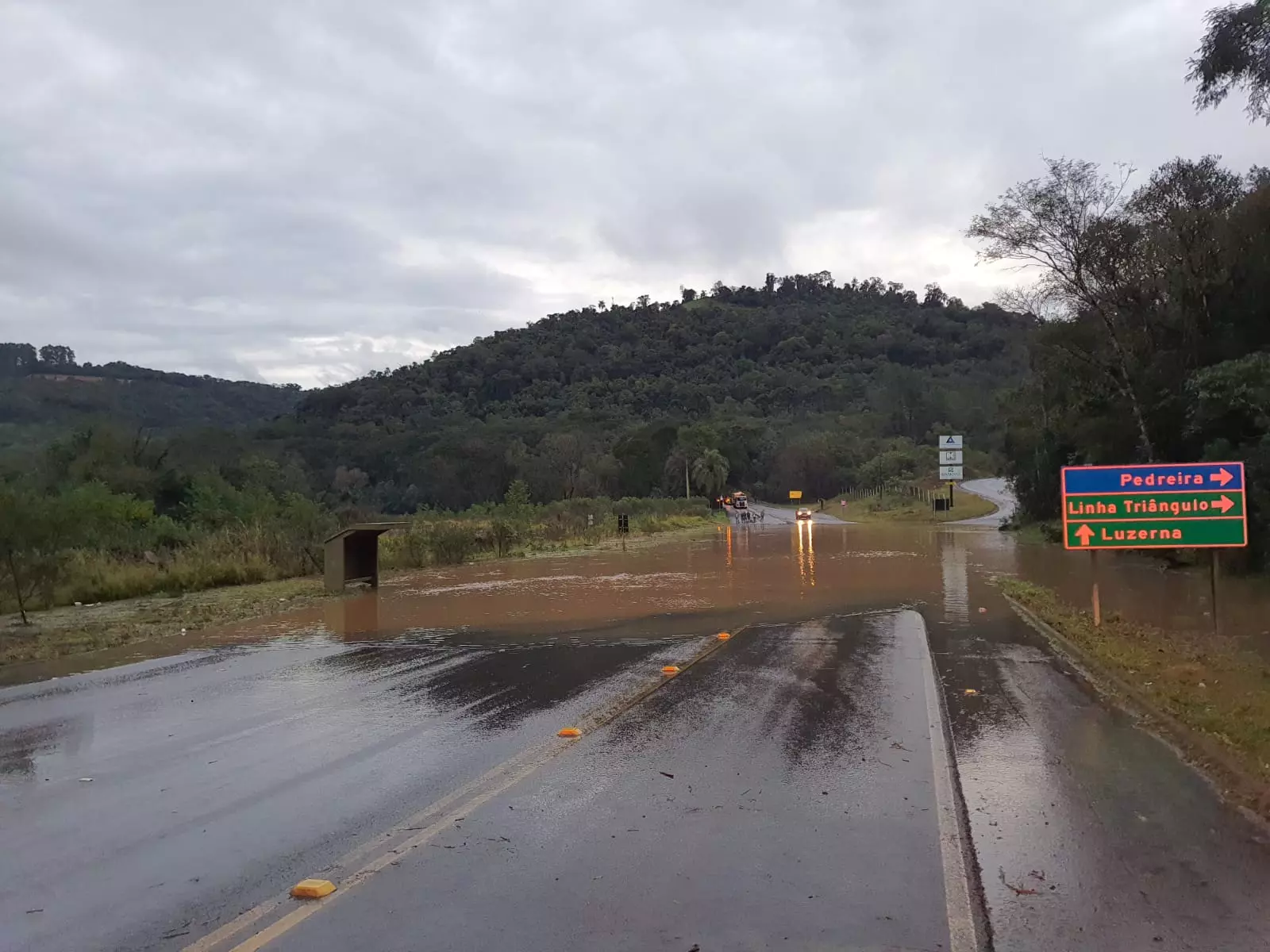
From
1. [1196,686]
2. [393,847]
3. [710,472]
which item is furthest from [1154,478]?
[710,472]

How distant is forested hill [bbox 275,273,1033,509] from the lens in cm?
10100

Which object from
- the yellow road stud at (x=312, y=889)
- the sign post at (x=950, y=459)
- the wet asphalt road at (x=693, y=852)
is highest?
the sign post at (x=950, y=459)

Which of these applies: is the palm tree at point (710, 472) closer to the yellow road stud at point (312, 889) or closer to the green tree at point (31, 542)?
the green tree at point (31, 542)

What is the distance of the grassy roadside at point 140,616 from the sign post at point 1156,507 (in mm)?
13456

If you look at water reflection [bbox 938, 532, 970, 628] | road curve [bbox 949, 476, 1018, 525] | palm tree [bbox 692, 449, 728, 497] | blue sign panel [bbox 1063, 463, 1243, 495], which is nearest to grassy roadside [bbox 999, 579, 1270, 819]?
water reflection [bbox 938, 532, 970, 628]

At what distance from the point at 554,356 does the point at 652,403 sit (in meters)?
19.5

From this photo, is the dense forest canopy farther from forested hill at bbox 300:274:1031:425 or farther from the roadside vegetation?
forested hill at bbox 300:274:1031:425

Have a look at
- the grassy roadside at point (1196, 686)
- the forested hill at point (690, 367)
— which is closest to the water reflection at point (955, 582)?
the grassy roadside at point (1196, 686)

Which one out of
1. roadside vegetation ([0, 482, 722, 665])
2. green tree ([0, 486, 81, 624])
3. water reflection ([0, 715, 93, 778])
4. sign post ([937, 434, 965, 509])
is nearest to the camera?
water reflection ([0, 715, 93, 778])

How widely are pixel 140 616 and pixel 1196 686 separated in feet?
53.6

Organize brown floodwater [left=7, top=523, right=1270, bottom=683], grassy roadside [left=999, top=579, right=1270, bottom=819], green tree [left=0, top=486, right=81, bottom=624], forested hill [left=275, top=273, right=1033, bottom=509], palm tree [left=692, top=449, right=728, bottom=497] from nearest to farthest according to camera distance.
A: grassy roadside [left=999, top=579, right=1270, bottom=819]
brown floodwater [left=7, top=523, right=1270, bottom=683]
green tree [left=0, top=486, right=81, bottom=624]
forested hill [left=275, top=273, right=1033, bottom=509]
palm tree [left=692, top=449, right=728, bottom=497]

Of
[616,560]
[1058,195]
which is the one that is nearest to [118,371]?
[616,560]

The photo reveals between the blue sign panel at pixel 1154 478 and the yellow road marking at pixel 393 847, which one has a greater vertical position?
the blue sign panel at pixel 1154 478

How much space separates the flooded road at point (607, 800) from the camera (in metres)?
4.72
